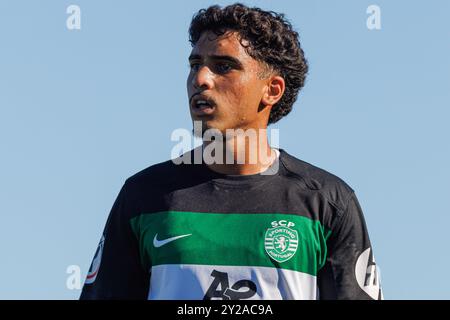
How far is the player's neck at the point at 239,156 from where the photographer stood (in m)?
12.3

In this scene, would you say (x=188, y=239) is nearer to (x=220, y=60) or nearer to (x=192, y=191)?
(x=192, y=191)

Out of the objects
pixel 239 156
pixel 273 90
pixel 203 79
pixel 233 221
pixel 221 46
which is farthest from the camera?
pixel 273 90

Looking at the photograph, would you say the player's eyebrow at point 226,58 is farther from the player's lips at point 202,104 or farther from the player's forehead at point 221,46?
the player's lips at point 202,104

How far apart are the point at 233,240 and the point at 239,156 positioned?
0.94 metres

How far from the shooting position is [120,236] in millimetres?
12234

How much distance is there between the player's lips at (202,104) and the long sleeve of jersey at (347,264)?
1705mm

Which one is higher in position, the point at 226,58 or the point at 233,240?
the point at 226,58

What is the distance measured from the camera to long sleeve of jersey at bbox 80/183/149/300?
1212cm

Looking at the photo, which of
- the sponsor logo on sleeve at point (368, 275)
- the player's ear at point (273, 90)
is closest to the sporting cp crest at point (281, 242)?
the sponsor logo on sleeve at point (368, 275)

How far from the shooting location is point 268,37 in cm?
1286

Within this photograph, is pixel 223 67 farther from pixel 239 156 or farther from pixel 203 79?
pixel 239 156

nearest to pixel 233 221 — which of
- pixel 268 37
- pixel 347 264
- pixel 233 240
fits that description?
pixel 233 240

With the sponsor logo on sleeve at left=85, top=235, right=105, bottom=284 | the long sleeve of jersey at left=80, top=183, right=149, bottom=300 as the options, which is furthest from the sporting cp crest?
the sponsor logo on sleeve at left=85, top=235, right=105, bottom=284
